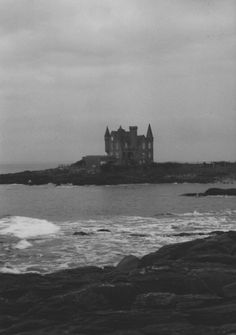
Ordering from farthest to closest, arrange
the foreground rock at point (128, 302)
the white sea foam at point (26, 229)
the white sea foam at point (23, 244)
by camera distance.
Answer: the white sea foam at point (26, 229) < the white sea foam at point (23, 244) < the foreground rock at point (128, 302)

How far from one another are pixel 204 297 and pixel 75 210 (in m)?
41.2

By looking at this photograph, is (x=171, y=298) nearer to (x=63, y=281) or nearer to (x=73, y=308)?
(x=73, y=308)

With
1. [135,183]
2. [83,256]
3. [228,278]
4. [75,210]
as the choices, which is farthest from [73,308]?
[135,183]

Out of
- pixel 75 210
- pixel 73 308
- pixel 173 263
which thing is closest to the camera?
pixel 73 308

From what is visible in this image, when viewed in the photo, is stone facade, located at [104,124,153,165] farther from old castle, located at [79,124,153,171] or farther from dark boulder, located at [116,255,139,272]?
dark boulder, located at [116,255,139,272]

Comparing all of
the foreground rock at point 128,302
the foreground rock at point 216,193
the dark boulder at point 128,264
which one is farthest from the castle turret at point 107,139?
the foreground rock at point 128,302

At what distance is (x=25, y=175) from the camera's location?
116 meters

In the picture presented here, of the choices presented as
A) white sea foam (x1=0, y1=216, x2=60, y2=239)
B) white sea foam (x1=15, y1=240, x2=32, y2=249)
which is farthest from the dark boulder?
white sea foam (x1=0, y1=216, x2=60, y2=239)

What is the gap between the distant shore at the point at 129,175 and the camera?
103562 mm

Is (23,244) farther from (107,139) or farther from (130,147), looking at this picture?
(107,139)

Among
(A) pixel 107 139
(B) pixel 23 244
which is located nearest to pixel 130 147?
(A) pixel 107 139

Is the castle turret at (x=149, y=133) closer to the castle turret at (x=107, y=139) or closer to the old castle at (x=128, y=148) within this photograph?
the old castle at (x=128, y=148)

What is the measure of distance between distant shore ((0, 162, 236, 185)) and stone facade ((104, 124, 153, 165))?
679 centimetres

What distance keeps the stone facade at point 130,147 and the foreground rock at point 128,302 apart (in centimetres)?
11018
